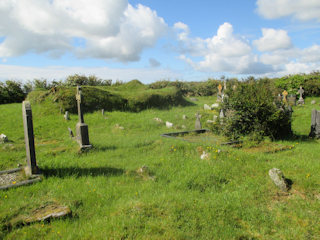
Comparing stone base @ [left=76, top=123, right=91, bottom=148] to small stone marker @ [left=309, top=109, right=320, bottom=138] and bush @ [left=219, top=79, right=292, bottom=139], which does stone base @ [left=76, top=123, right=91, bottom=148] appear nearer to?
bush @ [left=219, top=79, right=292, bottom=139]

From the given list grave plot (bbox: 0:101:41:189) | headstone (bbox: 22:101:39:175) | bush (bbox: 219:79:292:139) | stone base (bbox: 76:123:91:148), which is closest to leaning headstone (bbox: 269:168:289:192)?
bush (bbox: 219:79:292:139)

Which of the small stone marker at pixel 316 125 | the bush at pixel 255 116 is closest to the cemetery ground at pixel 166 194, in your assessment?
the bush at pixel 255 116

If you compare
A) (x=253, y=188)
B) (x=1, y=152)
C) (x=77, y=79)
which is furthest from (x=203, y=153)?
(x=77, y=79)

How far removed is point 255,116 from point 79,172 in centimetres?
667

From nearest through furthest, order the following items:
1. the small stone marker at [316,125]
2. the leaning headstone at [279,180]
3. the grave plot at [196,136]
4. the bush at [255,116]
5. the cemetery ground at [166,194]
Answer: the cemetery ground at [166,194], the leaning headstone at [279,180], the bush at [255,116], the small stone marker at [316,125], the grave plot at [196,136]

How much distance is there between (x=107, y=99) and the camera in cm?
1691

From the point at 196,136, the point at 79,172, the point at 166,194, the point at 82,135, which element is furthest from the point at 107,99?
the point at 166,194

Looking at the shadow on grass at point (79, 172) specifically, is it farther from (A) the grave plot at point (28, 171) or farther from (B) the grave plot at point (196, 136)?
(B) the grave plot at point (196, 136)

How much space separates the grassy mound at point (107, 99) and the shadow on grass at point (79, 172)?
9620 mm

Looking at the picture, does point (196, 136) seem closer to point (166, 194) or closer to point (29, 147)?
point (166, 194)

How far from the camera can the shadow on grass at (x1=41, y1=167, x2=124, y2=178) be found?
19.8 ft

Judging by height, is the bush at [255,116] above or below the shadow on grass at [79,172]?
above

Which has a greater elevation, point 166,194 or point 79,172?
point 79,172

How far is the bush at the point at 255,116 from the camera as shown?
938 cm
